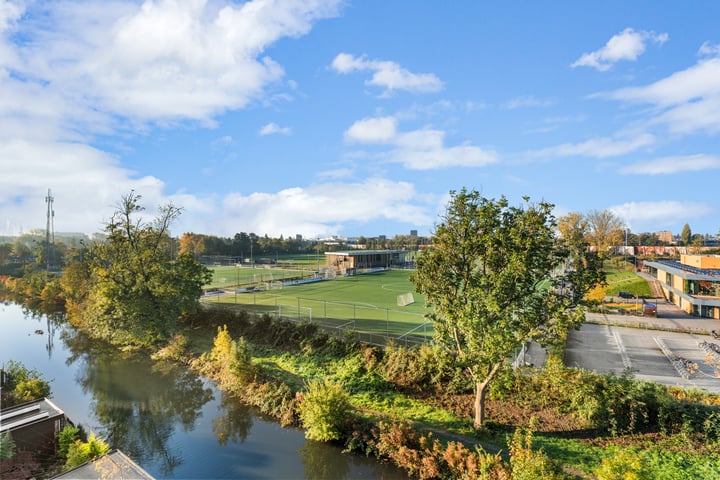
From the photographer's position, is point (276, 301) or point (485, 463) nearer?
point (485, 463)

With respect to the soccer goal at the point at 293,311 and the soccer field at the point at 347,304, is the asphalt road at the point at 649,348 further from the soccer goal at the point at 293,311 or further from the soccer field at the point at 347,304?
the soccer goal at the point at 293,311

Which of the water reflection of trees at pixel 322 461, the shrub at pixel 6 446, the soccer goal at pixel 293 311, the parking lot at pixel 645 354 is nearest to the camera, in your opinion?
the shrub at pixel 6 446

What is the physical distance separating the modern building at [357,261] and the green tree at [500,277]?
159 feet

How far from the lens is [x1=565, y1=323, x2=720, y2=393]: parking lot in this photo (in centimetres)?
1742

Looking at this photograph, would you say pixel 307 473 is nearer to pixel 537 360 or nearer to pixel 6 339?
pixel 537 360

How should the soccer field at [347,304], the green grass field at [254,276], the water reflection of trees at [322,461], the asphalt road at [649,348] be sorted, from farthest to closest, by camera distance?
the green grass field at [254,276], the soccer field at [347,304], the asphalt road at [649,348], the water reflection of trees at [322,461]

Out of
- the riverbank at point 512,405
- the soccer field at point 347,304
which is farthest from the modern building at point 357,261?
the riverbank at point 512,405

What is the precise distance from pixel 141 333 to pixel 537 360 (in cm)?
2339

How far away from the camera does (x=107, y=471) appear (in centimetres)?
888

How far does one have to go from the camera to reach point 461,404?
14.4m

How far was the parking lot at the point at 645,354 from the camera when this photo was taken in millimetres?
17422

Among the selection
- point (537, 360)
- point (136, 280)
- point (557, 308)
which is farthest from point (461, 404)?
point (136, 280)

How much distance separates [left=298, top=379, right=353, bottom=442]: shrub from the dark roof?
5191mm

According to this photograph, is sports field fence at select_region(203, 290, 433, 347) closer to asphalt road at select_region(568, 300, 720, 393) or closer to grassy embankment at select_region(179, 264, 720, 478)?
grassy embankment at select_region(179, 264, 720, 478)
